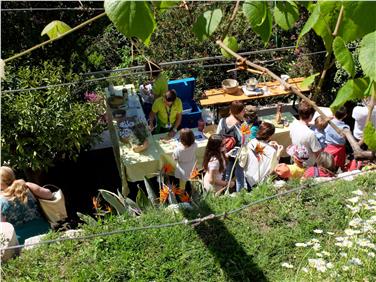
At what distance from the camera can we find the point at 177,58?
803 centimetres

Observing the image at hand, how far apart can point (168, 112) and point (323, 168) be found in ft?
6.84

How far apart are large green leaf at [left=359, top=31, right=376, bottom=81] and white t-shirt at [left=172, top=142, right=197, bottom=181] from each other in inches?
172

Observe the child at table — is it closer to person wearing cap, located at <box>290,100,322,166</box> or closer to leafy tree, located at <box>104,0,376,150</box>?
person wearing cap, located at <box>290,100,322,166</box>

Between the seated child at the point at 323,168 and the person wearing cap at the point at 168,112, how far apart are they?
1.81 meters

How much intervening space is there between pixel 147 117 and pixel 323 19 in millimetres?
5817

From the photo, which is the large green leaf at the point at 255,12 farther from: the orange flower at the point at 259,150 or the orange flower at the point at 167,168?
the orange flower at the point at 167,168

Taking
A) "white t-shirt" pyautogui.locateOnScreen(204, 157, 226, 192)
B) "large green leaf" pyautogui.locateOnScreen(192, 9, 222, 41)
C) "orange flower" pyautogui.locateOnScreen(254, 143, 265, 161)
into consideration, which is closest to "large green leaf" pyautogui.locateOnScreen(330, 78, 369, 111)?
"large green leaf" pyautogui.locateOnScreen(192, 9, 222, 41)

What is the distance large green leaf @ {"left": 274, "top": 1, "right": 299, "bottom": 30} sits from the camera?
3.25 ft

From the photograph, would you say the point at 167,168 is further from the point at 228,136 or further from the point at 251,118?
the point at 251,118

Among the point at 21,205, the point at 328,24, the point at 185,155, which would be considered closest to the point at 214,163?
the point at 185,155

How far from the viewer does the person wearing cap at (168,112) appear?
5930mm

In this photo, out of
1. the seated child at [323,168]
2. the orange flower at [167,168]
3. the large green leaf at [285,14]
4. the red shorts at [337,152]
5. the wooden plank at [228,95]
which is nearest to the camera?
the large green leaf at [285,14]

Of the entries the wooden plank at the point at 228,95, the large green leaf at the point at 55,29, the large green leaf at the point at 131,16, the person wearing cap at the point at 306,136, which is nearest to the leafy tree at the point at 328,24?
the large green leaf at the point at 131,16

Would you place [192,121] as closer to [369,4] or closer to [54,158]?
[54,158]
